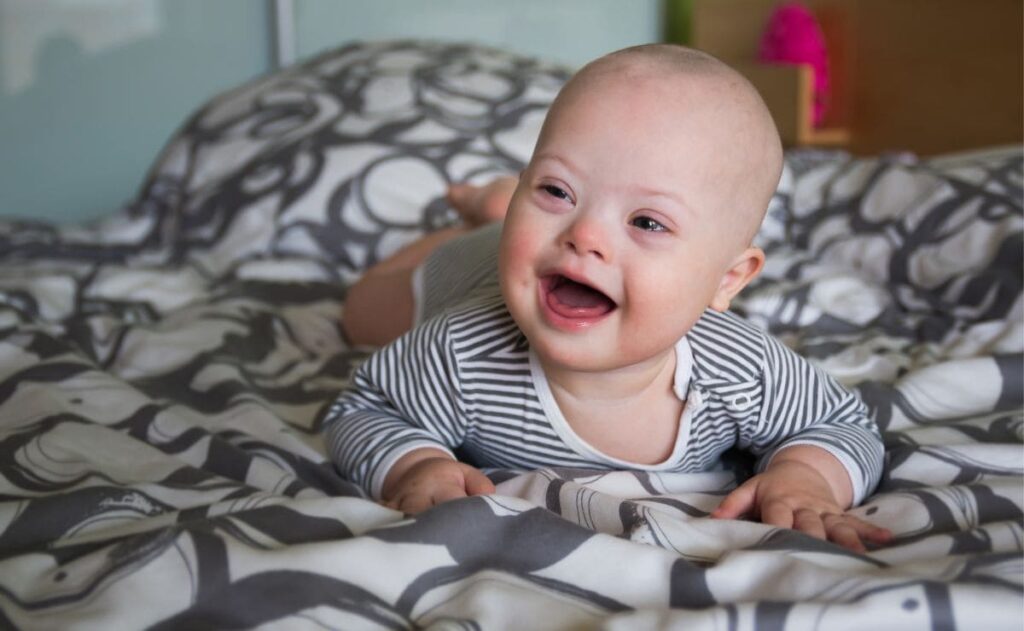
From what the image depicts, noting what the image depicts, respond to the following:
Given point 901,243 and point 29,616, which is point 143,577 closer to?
point 29,616

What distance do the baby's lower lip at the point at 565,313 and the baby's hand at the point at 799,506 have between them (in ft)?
0.56

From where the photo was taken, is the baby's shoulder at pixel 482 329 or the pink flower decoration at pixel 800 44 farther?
the pink flower decoration at pixel 800 44

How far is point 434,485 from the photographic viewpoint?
80cm

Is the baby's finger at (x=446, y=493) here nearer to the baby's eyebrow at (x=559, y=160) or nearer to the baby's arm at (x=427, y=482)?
the baby's arm at (x=427, y=482)

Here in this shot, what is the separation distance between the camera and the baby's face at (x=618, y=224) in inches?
29.1

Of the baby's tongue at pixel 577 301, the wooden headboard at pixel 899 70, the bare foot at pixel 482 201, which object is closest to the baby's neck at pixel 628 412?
the baby's tongue at pixel 577 301

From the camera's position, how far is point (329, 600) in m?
0.60

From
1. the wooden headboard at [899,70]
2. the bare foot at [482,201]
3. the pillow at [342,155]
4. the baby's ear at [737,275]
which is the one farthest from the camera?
the wooden headboard at [899,70]

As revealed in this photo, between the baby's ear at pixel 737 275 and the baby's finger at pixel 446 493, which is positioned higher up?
the baby's ear at pixel 737 275

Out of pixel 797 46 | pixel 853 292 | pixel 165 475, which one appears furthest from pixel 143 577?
pixel 797 46

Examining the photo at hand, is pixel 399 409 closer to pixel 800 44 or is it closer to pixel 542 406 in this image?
pixel 542 406

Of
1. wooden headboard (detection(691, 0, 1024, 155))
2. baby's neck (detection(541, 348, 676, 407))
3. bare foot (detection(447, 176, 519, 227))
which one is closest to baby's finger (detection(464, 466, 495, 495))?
baby's neck (detection(541, 348, 676, 407))

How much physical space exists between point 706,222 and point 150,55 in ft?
7.03

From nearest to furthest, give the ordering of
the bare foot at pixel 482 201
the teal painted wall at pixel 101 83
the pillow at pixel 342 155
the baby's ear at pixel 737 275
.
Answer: the baby's ear at pixel 737 275 → the bare foot at pixel 482 201 → the pillow at pixel 342 155 → the teal painted wall at pixel 101 83
